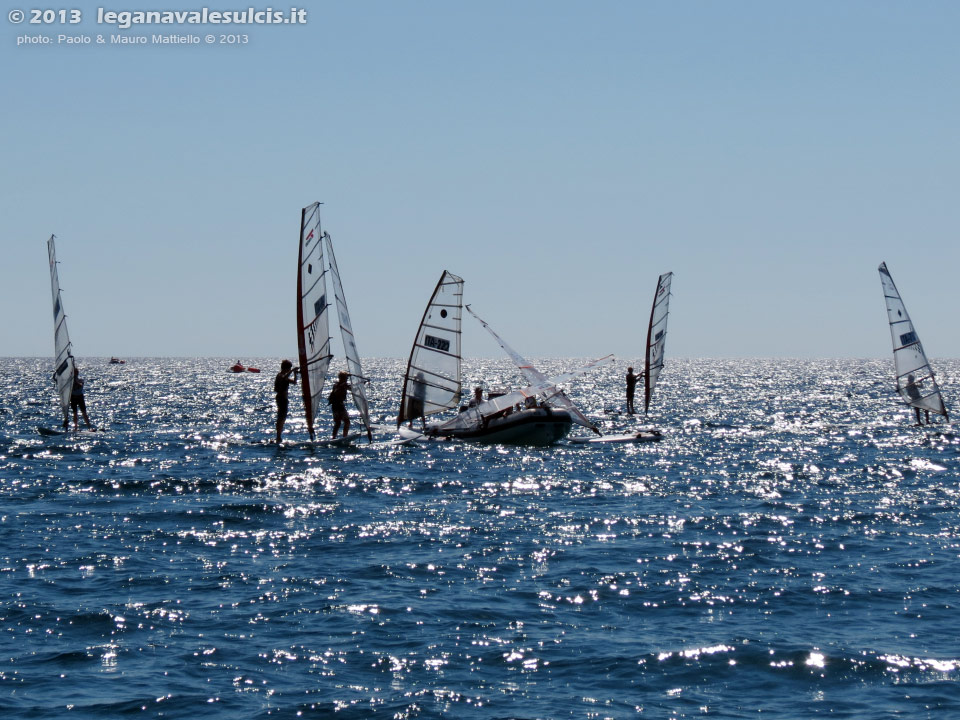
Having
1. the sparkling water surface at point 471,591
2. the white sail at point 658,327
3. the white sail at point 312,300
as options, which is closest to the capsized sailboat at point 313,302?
the white sail at point 312,300

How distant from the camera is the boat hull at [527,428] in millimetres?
34062

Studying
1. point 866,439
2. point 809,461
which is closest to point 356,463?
point 809,461

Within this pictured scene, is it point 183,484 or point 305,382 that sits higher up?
point 305,382

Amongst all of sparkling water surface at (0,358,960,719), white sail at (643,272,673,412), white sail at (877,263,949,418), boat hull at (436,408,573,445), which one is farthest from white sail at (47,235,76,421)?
white sail at (877,263,949,418)

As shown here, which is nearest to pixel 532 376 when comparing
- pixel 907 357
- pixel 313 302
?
pixel 313 302

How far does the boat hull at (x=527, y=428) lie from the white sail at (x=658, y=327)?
527 inches

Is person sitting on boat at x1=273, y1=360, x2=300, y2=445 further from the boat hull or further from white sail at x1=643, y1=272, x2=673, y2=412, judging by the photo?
white sail at x1=643, y1=272, x2=673, y2=412

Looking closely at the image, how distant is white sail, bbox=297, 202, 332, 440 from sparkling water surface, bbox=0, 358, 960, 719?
4136 millimetres

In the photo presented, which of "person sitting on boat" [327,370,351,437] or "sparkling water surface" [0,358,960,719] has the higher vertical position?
"person sitting on boat" [327,370,351,437]

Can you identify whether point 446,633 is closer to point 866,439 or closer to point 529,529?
point 529,529

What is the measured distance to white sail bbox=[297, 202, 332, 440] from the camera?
98.6 feet

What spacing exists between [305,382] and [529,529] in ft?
44.7

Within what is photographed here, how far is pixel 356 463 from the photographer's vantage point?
27906mm

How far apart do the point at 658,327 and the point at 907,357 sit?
10.7 metres
